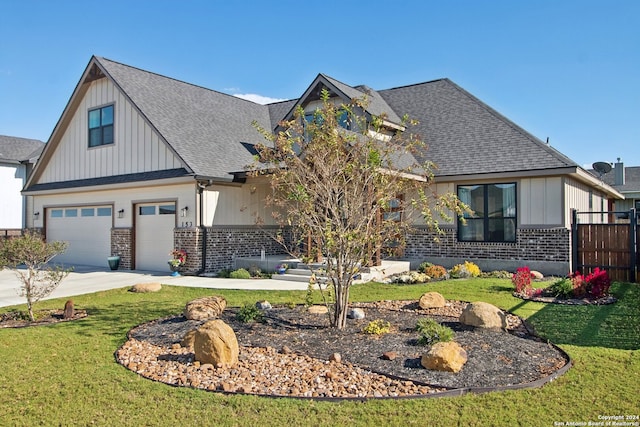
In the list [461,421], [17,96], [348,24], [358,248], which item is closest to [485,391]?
[461,421]

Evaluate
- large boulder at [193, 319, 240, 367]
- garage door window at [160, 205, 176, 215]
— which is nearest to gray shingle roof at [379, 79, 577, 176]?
garage door window at [160, 205, 176, 215]

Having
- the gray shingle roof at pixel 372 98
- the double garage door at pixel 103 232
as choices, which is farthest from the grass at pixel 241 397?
the gray shingle roof at pixel 372 98

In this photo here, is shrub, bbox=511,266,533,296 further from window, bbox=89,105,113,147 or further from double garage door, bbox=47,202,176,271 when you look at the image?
window, bbox=89,105,113,147

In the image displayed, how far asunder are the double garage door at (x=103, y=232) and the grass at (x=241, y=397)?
8966 millimetres

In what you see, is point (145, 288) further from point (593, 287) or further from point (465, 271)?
point (593, 287)

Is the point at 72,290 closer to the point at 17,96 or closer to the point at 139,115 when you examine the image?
the point at 139,115

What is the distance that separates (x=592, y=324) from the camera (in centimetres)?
777

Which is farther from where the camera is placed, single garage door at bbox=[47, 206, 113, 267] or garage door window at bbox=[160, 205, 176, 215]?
single garage door at bbox=[47, 206, 113, 267]

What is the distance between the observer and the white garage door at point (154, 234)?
→ 1634cm

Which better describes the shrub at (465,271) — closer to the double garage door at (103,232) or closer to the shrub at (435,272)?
the shrub at (435,272)

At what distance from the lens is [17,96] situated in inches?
715

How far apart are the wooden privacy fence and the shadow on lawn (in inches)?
113

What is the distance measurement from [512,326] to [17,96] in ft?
62.1

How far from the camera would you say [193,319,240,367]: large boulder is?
5.68m
